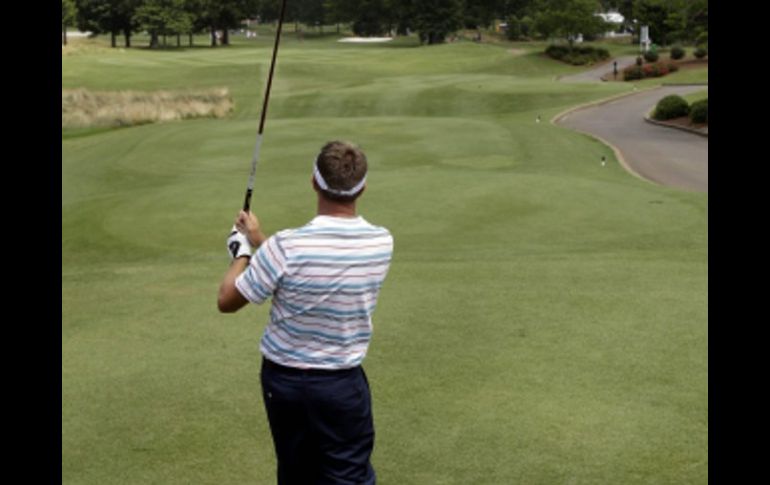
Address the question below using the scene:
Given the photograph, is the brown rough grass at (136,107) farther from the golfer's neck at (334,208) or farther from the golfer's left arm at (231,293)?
the golfer's neck at (334,208)

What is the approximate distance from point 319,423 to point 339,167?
1300 mm

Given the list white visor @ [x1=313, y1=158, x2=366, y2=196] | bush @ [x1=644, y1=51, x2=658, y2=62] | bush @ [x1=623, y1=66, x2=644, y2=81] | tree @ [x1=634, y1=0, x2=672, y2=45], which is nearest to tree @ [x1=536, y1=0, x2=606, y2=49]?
tree @ [x1=634, y1=0, x2=672, y2=45]

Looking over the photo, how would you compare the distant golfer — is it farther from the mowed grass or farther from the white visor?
the mowed grass

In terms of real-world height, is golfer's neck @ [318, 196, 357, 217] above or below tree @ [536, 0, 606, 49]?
below

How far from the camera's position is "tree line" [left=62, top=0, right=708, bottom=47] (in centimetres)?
9531

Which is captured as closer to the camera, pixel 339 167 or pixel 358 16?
pixel 339 167

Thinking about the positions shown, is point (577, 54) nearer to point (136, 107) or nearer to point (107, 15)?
point (136, 107)

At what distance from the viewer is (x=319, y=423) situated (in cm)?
488

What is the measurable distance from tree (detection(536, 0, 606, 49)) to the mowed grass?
216 ft

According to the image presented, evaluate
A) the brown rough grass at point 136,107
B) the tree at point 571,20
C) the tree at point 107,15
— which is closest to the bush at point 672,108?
the brown rough grass at point 136,107

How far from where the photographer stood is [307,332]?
483 cm

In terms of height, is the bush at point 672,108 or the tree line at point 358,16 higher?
the tree line at point 358,16

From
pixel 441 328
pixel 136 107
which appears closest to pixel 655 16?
pixel 136 107

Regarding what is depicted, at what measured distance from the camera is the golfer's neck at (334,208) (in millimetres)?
4848
